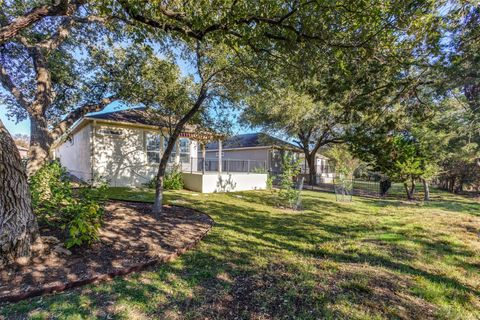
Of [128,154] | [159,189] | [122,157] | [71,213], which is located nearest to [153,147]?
[128,154]

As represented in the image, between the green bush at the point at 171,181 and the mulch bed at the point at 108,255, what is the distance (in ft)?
18.9

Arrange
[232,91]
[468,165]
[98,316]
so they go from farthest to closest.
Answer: [468,165] → [232,91] → [98,316]

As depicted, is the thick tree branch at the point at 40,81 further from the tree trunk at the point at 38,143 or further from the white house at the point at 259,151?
the white house at the point at 259,151

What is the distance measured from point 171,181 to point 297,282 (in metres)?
9.60

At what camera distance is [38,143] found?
6.74 m

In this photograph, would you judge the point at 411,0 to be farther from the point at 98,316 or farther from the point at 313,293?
the point at 98,316

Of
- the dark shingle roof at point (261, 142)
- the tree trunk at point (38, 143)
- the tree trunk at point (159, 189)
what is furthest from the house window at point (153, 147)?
the tree trunk at point (159, 189)

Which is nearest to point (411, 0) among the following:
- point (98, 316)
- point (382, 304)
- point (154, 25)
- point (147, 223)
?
point (154, 25)

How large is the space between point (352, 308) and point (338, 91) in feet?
15.2

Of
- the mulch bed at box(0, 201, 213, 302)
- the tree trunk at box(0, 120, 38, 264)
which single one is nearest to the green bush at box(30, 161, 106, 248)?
the mulch bed at box(0, 201, 213, 302)

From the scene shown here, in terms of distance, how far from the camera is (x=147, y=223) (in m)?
5.34

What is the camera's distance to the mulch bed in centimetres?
280

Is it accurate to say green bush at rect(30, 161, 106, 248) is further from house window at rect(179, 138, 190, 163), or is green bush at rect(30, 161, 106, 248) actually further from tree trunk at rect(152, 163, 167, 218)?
house window at rect(179, 138, 190, 163)

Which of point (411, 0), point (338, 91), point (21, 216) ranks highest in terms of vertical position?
point (411, 0)
